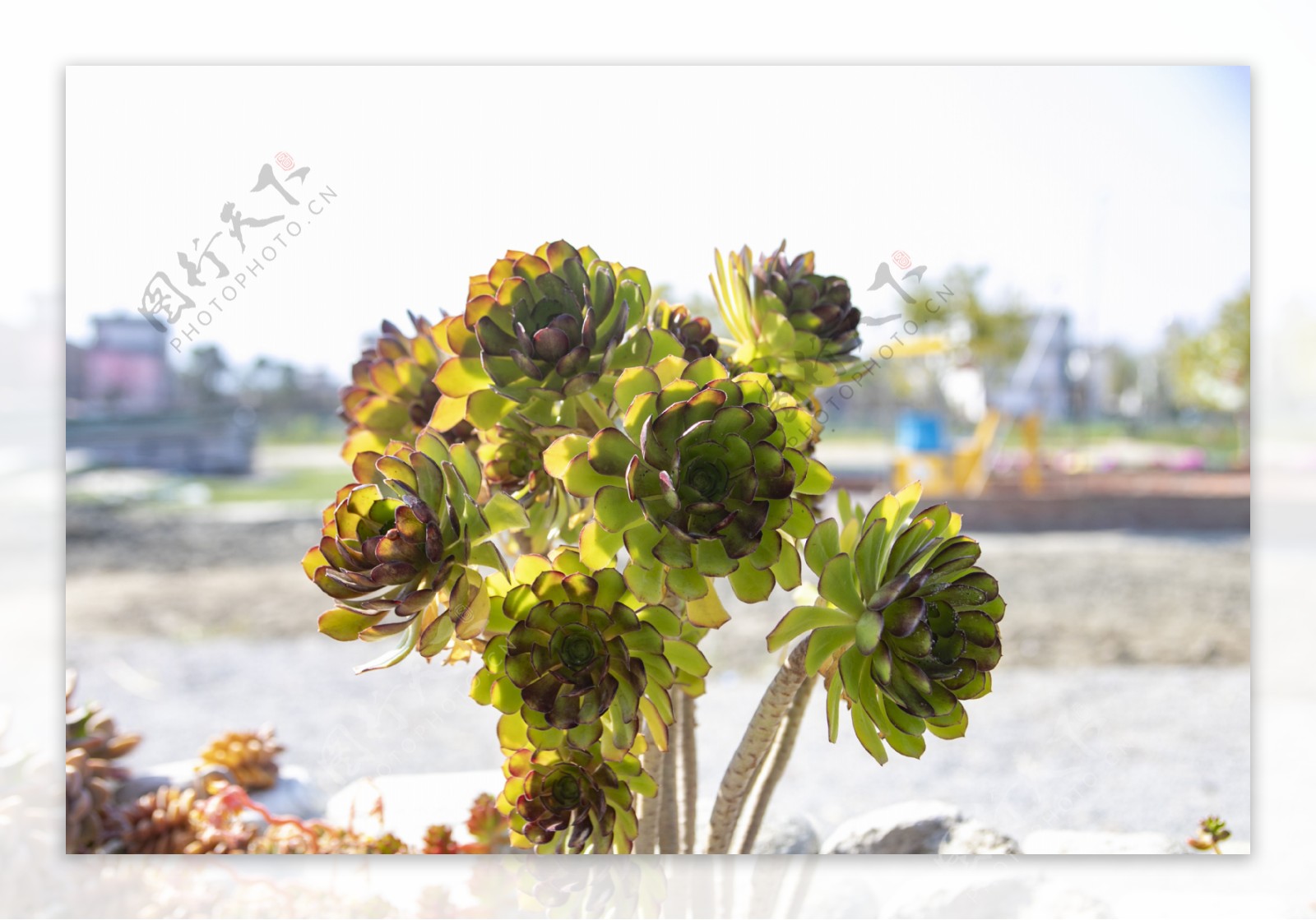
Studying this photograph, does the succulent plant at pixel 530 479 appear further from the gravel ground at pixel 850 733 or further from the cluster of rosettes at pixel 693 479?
the gravel ground at pixel 850 733

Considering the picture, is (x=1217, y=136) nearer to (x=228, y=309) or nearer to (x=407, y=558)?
(x=228, y=309)

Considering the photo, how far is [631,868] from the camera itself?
2.17 feet

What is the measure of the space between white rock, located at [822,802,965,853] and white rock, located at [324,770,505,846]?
48 centimetres

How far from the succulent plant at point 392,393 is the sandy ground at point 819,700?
1.37 meters

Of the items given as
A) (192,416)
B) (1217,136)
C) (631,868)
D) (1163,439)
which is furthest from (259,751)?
(1163,439)

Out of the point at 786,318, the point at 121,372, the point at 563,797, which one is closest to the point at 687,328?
the point at 786,318

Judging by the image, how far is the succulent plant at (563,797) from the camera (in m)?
0.55

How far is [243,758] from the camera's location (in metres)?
1.45

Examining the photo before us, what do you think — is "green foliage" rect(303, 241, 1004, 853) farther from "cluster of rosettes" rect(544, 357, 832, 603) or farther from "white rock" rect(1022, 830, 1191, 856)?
"white rock" rect(1022, 830, 1191, 856)

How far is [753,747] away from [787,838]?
2.66 feet

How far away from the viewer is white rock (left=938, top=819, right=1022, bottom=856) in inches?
49.9

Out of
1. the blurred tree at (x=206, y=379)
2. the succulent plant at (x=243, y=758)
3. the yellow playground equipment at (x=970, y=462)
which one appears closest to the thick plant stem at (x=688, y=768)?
the succulent plant at (x=243, y=758)

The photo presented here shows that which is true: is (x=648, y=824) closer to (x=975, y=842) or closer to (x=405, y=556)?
(x=405, y=556)
